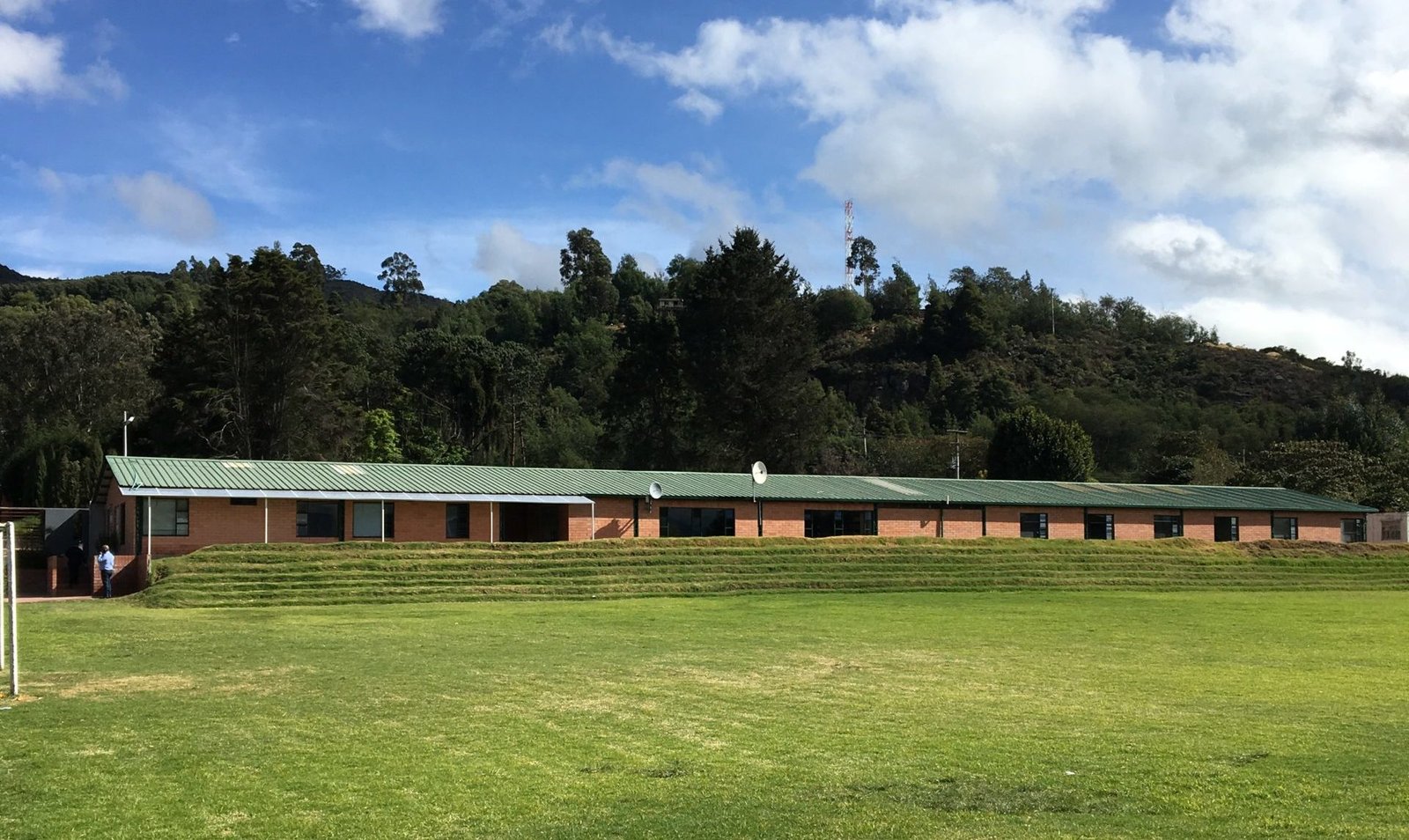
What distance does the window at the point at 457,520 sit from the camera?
Answer: 3688cm

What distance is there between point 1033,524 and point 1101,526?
10.1ft

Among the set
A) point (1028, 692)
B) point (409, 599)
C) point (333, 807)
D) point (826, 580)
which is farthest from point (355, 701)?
point (826, 580)

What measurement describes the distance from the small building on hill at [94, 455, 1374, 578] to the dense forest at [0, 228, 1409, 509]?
45.8 ft

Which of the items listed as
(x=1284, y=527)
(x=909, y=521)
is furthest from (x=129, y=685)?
(x=1284, y=527)

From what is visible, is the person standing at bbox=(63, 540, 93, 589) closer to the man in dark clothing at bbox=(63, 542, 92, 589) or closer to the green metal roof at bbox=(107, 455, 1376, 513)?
the man in dark clothing at bbox=(63, 542, 92, 589)

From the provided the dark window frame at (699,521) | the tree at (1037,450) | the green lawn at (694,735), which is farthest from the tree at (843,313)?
the green lawn at (694,735)

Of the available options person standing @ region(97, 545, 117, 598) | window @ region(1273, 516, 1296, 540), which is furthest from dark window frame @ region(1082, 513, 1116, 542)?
person standing @ region(97, 545, 117, 598)

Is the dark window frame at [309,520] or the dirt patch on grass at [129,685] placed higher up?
the dark window frame at [309,520]

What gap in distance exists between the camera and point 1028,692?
43.6 feet

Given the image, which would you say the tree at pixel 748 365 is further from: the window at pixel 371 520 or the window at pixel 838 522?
the window at pixel 371 520

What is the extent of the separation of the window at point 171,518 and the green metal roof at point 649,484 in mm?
690

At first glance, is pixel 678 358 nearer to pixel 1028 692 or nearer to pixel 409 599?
pixel 409 599

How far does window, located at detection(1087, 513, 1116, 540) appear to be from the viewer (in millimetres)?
45562

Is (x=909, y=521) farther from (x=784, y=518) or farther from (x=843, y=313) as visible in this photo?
(x=843, y=313)
